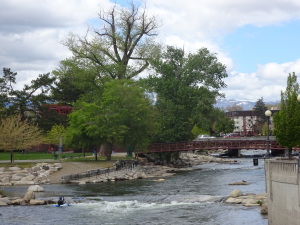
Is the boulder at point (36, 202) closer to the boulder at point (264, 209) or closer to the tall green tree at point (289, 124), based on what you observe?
the boulder at point (264, 209)

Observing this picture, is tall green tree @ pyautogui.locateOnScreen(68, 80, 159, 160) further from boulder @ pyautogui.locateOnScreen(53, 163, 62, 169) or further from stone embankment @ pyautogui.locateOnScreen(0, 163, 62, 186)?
stone embankment @ pyautogui.locateOnScreen(0, 163, 62, 186)

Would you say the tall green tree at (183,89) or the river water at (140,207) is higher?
the tall green tree at (183,89)

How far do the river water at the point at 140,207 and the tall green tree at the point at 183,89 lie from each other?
2943 cm

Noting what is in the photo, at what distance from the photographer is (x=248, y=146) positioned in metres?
83.3

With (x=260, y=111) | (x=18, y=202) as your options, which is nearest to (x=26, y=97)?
(x=18, y=202)

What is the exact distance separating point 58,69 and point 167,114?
57.5 feet

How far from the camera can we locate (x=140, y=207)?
38469 mm

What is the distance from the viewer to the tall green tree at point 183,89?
83369mm

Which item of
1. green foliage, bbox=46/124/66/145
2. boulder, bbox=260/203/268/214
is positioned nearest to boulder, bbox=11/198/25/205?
boulder, bbox=260/203/268/214

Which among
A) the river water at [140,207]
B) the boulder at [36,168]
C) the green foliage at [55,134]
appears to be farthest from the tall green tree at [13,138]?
the river water at [140,207]

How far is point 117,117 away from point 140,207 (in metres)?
33.3

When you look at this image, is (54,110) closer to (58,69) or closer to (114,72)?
(58,69)

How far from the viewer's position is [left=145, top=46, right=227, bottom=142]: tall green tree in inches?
3282

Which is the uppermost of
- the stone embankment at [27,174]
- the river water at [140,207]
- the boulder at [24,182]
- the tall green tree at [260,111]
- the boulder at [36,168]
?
the tall green tree at [260,111]
